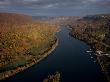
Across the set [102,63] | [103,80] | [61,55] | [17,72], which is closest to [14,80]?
[17,72]

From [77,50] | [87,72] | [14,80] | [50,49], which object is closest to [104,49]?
[77,50]

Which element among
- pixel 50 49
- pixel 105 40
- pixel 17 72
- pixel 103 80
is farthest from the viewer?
pixel 105 40

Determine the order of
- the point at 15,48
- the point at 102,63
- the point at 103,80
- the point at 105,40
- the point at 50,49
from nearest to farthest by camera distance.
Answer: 1. the point at 103,80
2. the point at 102,63
3. the point at 15,48
4. the point at 50,49
5. the point at 105,40

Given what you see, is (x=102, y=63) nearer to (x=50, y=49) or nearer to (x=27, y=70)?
(x=27, y=70)

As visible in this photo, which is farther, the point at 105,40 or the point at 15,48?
the point at 105,40

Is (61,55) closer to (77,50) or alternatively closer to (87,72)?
(77,50)

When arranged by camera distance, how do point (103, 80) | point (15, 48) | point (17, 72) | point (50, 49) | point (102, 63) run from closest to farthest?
point (103, 80), point (17, 72), point (102, 63), point (15, 48), point (50, 49)
